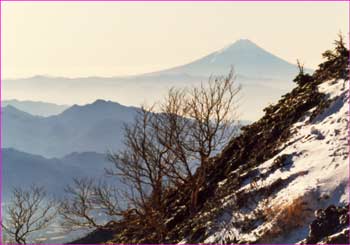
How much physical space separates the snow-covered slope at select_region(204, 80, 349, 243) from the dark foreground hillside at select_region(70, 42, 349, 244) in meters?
0.03

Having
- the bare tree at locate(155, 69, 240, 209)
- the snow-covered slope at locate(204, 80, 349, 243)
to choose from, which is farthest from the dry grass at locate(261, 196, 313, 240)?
the bare tree at locate(155, 69, 240, 209)

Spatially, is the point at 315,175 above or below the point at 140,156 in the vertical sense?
below

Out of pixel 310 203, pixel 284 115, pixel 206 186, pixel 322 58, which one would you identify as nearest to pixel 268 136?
pixel 284 115

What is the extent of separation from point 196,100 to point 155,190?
15.3 feet

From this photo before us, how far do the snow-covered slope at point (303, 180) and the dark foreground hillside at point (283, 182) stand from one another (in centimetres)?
3

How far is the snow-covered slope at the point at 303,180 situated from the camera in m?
17.6

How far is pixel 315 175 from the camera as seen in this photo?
18.4 m

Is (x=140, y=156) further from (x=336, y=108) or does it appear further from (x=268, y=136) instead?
(x=336, y=108)

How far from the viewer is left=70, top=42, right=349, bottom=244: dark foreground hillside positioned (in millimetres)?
17531

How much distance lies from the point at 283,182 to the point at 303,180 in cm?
96

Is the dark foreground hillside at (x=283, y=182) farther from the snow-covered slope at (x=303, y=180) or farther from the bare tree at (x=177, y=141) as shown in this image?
the bare tree at (x=177, y=141)

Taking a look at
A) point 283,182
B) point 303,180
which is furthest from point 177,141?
point 303,180

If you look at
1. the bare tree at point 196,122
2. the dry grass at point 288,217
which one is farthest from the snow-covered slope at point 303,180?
the bare tree at point 196,122

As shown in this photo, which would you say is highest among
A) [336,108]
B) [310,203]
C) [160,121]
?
[160,121]
